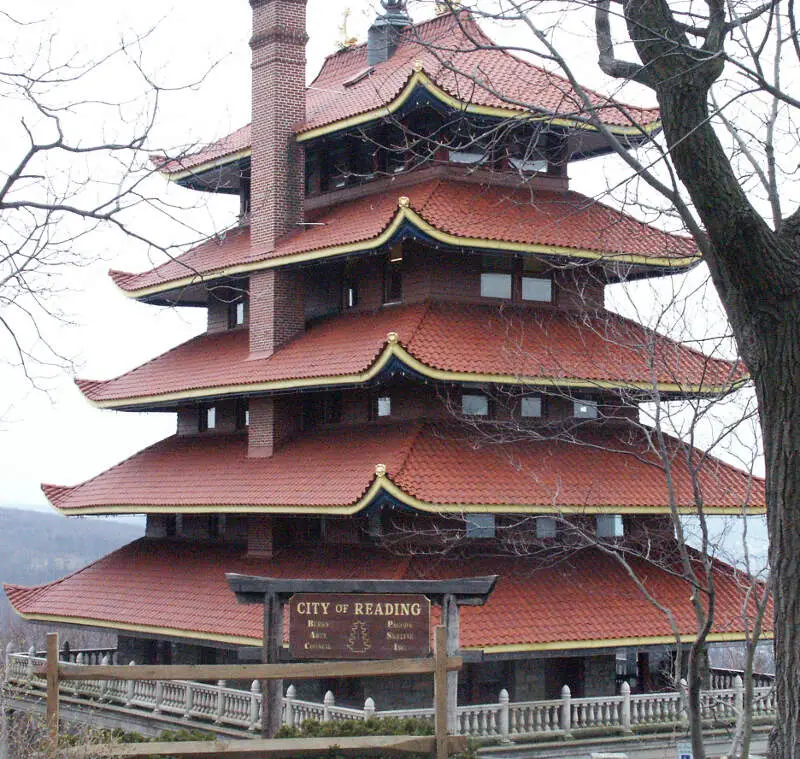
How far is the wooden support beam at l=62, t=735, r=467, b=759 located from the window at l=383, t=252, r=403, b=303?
1631cm

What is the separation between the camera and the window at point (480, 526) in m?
28.8

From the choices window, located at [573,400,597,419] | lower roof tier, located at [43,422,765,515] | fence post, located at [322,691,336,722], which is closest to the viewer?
fence post, located at [322,691,336,722]

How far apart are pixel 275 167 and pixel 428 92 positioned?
239 inches

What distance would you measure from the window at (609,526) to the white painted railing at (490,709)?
3.69 m

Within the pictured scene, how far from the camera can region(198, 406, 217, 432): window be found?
121ft

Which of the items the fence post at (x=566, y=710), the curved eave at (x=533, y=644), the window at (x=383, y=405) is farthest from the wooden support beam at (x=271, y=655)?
the window at (x=383, y=405)

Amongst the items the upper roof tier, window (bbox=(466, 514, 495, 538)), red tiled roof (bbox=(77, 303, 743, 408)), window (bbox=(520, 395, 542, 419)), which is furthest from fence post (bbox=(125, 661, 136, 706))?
the upper roof tier

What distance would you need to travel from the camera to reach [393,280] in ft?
105

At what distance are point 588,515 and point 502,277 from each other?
5.87 m

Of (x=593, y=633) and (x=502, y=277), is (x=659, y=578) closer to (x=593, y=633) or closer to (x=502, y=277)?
(x=593, y=633)

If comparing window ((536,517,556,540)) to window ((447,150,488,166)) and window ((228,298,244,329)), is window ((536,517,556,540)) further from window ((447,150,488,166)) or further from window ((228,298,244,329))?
window ((228,298,244,329))

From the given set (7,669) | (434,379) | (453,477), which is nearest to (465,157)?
(434,379)

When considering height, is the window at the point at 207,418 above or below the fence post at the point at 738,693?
above

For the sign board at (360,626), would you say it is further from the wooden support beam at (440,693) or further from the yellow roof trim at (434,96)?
the yellow roof trim at (434,96)
